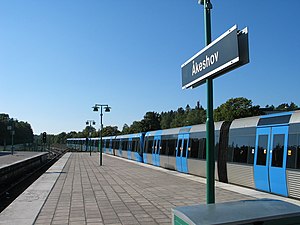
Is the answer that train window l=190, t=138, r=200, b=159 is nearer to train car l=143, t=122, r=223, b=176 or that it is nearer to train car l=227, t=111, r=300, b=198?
train car l=143, t=122, r=223, b=176

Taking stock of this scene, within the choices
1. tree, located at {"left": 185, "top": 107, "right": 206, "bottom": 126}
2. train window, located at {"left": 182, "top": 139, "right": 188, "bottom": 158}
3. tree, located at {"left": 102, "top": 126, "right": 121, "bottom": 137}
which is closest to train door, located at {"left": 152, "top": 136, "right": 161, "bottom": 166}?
train window, located at {"left": 182, "top": 139, "right": 188, "bottom": 158}

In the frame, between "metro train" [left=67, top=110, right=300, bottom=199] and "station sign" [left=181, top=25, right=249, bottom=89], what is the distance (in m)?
6.31

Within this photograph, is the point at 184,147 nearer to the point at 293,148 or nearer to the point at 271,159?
the point at 271,159

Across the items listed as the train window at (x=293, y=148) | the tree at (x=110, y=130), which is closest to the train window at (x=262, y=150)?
the train window at (x=293, y=148)

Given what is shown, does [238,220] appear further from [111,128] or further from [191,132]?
[111,128]

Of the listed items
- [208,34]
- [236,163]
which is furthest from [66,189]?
[208,34]

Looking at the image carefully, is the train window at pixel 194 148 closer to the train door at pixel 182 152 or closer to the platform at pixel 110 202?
the train door at pixel 182 152

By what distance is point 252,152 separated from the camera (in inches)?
524

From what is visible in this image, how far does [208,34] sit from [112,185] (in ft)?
35.8

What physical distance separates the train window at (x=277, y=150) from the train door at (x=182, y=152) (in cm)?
921

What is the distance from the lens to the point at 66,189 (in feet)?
46.9

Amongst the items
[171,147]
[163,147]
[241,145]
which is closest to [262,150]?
[241,145]

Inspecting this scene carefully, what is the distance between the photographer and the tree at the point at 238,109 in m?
62.2

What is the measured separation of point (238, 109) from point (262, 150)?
168 ft
